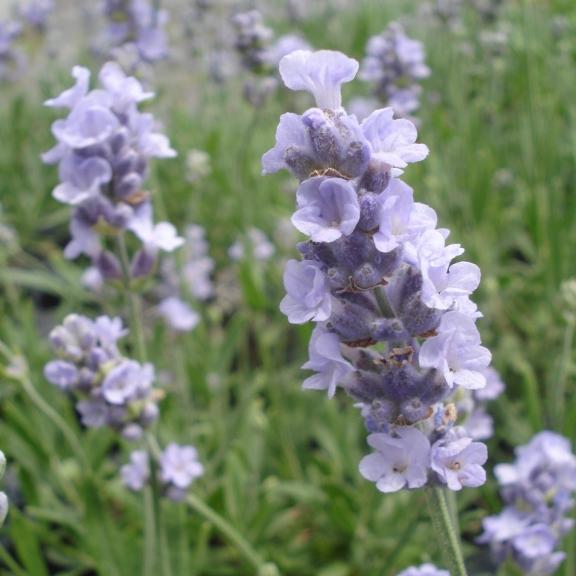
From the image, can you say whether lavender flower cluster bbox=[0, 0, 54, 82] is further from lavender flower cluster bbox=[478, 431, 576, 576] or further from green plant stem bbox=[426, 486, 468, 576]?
green plant stem bbox=[426, 486, 468, 576]

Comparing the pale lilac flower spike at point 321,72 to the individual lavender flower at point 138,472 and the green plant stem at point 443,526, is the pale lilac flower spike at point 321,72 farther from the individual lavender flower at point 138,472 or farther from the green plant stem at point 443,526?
the individual lavender flower at point 138,472

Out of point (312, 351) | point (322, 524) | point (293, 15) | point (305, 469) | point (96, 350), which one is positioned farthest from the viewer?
point (293, 15)

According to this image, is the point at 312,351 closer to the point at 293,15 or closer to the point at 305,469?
the point at 305,469

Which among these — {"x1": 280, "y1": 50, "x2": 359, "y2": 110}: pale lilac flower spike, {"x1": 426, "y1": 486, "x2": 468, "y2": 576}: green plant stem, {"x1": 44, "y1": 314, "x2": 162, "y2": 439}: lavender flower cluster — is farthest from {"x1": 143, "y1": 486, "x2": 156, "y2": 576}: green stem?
{"x1": 280, "y1": 50, "x2": 359, "y2": 110}: pale lilac flower spike

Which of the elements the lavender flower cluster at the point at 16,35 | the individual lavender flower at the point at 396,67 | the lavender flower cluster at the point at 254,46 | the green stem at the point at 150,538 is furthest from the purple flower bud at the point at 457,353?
the lavender flower cluster at the point at 16,35

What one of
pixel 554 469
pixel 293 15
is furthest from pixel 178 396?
pixel 293 15

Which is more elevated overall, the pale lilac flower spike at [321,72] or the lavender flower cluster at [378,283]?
the pale lilac flower spike at [321,72]

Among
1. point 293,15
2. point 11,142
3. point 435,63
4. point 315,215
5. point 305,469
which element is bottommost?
point 305,469
